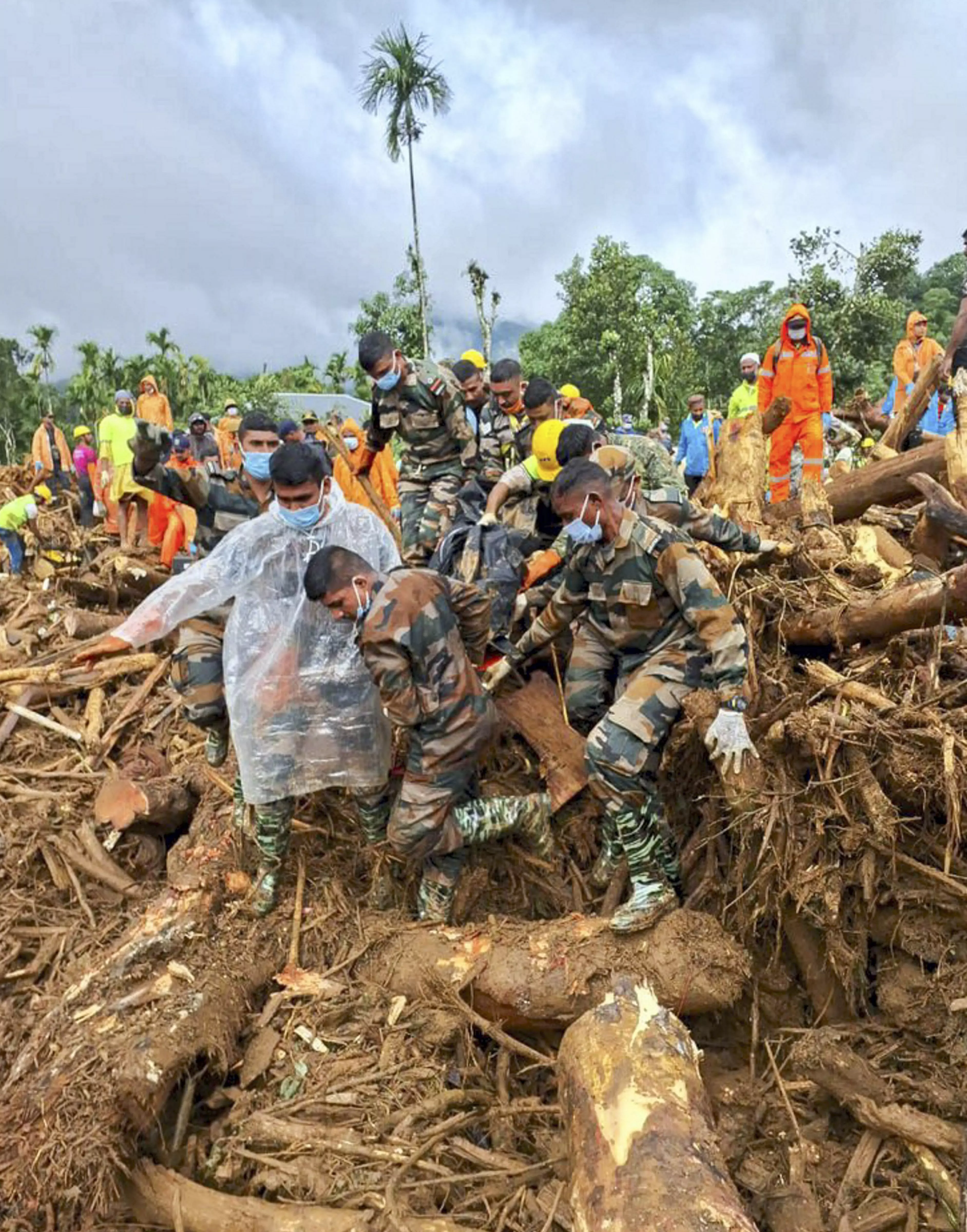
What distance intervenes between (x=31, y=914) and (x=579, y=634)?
11.5 ft

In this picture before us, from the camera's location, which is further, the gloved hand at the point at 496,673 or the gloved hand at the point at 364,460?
the gloved hand at the point at 364,460

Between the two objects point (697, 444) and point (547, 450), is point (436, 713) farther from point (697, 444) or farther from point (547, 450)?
point (697, 444)

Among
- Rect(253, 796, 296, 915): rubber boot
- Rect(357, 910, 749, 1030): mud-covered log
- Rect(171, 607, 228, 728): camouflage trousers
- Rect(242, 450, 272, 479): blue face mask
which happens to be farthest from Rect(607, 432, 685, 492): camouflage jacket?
Rect(253, 796, 296, 915): rubber boot

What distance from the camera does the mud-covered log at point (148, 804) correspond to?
15.6 ft

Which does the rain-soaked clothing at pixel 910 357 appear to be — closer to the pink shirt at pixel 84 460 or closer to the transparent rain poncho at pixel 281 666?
the transparent rain poncho at pixel 281 666

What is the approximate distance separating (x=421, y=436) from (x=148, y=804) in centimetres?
313

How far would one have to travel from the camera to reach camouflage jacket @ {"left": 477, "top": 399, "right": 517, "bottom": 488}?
23.6 feet

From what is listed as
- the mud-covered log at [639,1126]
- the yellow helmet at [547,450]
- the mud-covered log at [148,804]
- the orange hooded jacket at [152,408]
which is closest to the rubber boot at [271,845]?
the mud-covered log at [148,804]

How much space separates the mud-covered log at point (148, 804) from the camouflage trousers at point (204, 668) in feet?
2.29

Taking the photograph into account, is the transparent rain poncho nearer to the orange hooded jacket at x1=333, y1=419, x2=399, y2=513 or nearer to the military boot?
the military boot

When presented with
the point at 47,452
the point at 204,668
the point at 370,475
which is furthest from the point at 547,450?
the point at 47,452

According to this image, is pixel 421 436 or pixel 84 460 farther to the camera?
pixel 84 460

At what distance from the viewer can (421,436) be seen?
19.7 feet

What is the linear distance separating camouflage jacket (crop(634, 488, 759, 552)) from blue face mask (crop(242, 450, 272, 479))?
211cm
